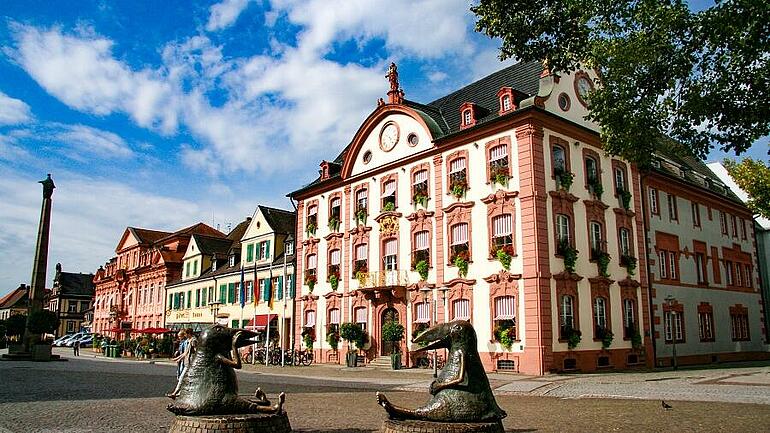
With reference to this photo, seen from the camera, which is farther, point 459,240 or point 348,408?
point 459,240

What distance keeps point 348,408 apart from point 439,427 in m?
7.70

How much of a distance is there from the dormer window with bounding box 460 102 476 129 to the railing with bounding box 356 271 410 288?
24.4 ft

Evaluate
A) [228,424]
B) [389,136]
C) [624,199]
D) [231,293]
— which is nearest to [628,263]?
[624,199]

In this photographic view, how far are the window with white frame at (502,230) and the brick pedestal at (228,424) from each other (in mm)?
19781

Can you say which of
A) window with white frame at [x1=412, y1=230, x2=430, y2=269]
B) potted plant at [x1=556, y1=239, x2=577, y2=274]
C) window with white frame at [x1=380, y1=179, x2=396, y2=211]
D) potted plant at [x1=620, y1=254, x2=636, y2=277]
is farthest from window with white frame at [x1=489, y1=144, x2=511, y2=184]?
Answer: potted plant at [x1=620, y1=254, x2=636, y2=277]

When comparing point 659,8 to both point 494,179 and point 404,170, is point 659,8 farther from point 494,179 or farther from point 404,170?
point 404,170

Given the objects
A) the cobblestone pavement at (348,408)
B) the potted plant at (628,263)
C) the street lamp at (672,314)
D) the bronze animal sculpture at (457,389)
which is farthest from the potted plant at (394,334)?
the bronze animal sculpture at (457,389)

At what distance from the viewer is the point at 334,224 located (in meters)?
36.0

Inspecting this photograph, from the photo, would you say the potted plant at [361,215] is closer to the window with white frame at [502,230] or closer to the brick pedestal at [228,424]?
the window with white frame at [502,230]

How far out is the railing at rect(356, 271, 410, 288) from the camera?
30.8 meters

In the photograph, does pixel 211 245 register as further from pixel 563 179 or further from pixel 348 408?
pixel 348 408

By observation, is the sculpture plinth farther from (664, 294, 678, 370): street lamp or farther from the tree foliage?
(664, 294, 678, 370): street lamp

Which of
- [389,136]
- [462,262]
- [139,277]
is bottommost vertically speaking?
[462,262]

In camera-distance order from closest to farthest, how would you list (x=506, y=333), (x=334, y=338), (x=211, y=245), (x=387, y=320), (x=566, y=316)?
(x=506, y=333) < (x=566, y=316) < (x=387, y=320) < (x=334, y=338) < (x=211, y=245)
